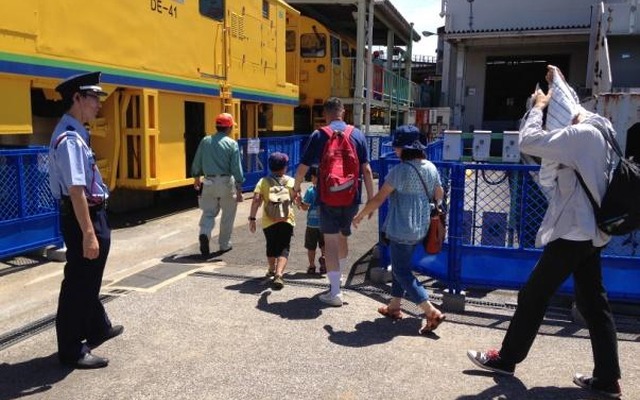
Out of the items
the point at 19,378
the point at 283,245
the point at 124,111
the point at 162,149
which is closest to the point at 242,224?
the point at 162,149

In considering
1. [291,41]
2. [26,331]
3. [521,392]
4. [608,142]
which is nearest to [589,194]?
[608,142]

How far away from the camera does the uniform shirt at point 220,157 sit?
656 centimetres

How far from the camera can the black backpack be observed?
9.91ft

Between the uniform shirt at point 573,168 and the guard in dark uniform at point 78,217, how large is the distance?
8.48ft

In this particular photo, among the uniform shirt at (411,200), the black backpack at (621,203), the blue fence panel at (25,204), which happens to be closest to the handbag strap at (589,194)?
the black backpack at (621,203)

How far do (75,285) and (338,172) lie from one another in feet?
7.08

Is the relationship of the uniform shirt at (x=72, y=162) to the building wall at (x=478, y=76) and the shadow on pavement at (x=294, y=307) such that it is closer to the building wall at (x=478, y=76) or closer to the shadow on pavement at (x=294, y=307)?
the shadow on pavement at (x=294, y=307)

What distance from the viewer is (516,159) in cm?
841

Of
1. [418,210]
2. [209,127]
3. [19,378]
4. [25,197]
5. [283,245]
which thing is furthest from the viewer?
[209,127]

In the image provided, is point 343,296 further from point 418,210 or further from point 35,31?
point 35,31

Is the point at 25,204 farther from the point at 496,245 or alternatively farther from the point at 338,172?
the point at 496,245

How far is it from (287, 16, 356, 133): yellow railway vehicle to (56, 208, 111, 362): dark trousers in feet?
40.5

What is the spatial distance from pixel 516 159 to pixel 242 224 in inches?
165

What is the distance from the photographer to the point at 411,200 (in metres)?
4.14
